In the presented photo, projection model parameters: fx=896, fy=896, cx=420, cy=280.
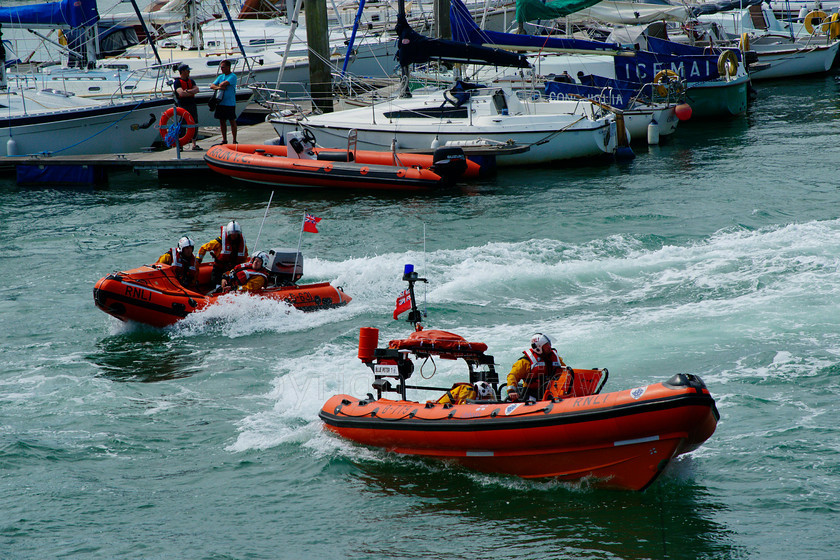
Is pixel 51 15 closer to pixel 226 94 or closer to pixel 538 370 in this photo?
pixel 226 94

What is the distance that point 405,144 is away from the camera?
20.2m

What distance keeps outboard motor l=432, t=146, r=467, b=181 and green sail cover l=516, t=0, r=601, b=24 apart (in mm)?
7716

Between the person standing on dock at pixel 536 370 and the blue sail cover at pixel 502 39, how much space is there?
16.6 metres

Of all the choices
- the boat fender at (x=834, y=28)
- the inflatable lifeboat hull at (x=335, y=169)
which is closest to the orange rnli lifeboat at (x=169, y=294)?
the inflatable lifeboat hull at (x=335, y=169)

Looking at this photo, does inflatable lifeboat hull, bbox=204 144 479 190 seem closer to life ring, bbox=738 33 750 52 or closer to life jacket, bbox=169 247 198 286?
life jacket, bbox=169 247 198 286

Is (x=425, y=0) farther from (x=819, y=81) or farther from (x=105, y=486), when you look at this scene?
(x=105, y=486)

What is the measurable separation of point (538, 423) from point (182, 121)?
51.4 ft

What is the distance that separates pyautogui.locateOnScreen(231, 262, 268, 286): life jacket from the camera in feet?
40.5

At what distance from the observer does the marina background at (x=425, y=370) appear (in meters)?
7.64

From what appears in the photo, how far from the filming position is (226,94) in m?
20.0

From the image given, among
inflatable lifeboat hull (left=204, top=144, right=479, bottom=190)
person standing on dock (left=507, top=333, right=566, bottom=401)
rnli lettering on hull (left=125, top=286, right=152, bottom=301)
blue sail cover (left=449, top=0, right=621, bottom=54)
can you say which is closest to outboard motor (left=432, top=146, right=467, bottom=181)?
inflatable lifeboat hull (left=204, top=144, right=479, bottom=190)

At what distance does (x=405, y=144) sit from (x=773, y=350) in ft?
37.0

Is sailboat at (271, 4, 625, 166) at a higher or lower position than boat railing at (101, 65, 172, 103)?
lower

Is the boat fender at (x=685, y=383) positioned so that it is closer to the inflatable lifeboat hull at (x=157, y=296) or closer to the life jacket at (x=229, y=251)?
the inflatable lifeboat hull at (x=157, y=296)
